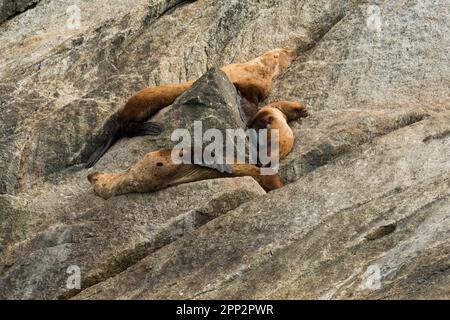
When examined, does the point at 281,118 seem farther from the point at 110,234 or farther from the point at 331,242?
the point at 331,242

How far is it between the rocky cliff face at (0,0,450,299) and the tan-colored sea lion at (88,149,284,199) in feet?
0.53

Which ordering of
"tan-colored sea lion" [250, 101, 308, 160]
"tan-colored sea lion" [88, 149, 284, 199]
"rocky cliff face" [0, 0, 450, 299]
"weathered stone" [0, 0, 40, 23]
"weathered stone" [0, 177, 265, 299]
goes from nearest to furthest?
1. "rocky cliff face" [0, 0, 450, 299]
2. "weathered stone" [0, 177, 265, 299]
3. "tan-colored sea lion" [88, 149, 284, 199]
4. "tan-colored sea lion" [250, 101, 308, 160]
5. "weathered stone" [0, 0, 40, 23]

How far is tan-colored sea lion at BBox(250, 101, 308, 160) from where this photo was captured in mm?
16891

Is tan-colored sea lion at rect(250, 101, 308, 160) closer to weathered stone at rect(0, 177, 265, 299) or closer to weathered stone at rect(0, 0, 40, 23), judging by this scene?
weathered stone at rect(0, 177, 265, 299)

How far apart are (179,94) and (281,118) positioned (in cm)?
173

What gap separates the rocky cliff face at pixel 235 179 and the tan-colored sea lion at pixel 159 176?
0.16m

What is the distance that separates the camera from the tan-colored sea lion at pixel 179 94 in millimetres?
17781

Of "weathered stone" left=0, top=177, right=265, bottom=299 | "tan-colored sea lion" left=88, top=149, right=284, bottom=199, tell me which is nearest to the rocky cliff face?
"weathered stone" left=0, top=177, right=265, bottom=299

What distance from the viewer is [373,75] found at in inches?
720

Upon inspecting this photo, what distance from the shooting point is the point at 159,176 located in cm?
1580

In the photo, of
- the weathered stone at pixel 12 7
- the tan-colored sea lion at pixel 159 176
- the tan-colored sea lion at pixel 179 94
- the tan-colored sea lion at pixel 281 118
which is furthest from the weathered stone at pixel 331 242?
the weathered stone at pixel 12 7

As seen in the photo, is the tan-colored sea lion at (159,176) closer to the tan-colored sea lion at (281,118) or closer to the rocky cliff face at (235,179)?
the rocky cliff face at (235,179)
